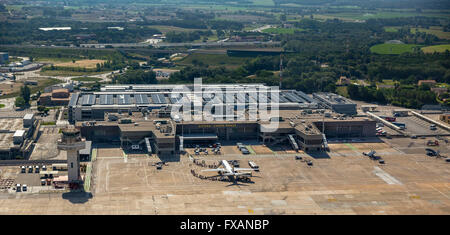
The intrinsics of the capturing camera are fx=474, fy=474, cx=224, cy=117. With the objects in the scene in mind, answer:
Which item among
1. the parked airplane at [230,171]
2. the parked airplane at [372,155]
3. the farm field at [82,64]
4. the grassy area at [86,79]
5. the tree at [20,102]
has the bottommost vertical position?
the parked airplane at [372,155]

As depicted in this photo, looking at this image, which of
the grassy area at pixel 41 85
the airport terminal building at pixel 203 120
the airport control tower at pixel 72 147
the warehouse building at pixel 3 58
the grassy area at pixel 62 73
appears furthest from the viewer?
the warehouse building at pixel 3 58

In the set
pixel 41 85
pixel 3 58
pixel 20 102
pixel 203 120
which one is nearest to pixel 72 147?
pixel 203 120

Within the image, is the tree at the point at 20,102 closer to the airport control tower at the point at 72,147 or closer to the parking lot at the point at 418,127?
the airport control tower at the point at 72,147

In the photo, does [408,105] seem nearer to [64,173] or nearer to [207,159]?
[207,159]

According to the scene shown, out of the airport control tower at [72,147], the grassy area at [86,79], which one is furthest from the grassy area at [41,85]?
the airport control tower at [72,147]

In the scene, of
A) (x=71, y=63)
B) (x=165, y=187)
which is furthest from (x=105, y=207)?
(x=71, y=63)

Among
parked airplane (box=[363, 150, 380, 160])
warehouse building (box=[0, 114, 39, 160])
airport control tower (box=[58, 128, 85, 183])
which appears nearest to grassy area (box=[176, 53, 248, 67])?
warehouse building (box=[0, 114, 39, 160])
